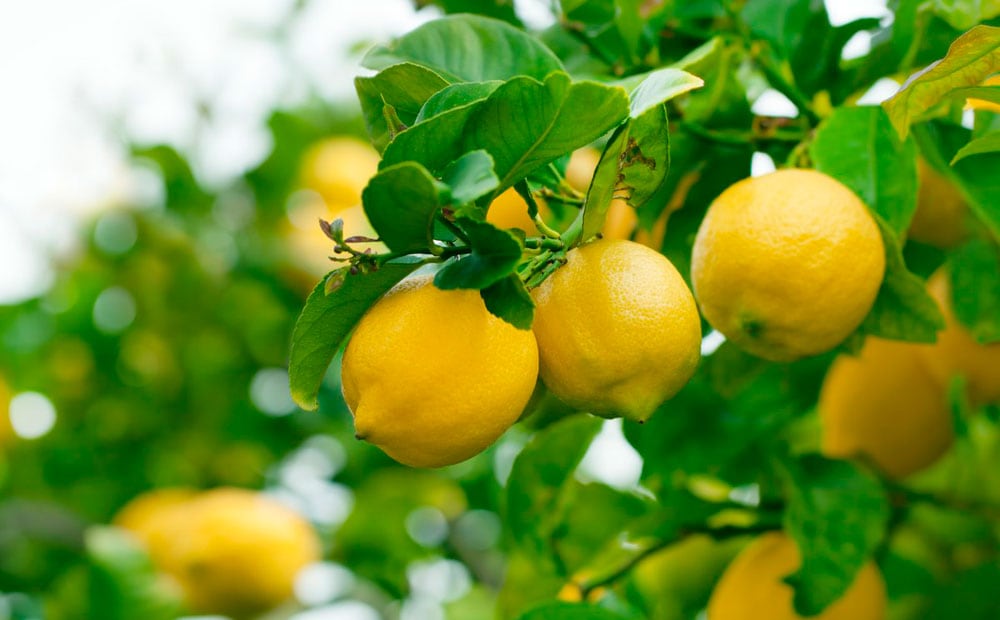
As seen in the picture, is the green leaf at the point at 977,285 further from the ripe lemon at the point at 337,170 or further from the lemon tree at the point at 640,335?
the ripe lemon at the point at 337,170

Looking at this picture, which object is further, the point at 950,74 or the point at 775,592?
the point at 775,592

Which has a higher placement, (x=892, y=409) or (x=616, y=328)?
(x=616, y=328)

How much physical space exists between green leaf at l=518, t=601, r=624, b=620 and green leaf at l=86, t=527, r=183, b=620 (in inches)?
39.2

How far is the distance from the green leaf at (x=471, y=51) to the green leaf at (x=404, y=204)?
207 mm

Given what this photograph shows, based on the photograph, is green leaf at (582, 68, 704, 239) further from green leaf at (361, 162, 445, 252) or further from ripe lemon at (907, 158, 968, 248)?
ripe lemon at (907, 158, 968, 248)

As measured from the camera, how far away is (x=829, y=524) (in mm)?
1040

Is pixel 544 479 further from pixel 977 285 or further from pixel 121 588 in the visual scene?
pixel 121 588

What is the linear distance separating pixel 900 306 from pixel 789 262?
171 millimetres

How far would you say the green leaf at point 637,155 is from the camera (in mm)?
670

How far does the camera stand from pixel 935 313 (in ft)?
2.75

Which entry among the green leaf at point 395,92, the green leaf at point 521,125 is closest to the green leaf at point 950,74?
the green leaf at point 521,125

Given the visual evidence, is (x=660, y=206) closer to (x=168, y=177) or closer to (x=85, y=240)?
(x=168, y=177)

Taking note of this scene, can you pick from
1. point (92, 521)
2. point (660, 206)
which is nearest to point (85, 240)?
point (92, 521)

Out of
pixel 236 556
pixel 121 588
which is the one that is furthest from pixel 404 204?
pixel 236 556
